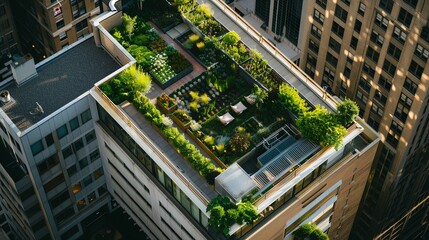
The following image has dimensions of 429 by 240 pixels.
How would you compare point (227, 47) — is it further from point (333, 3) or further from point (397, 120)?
point (397, 120)

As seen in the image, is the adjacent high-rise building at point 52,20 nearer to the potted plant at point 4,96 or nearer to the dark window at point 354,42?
the potted plant at point 4,96

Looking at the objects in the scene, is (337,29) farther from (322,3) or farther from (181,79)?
(181,79)

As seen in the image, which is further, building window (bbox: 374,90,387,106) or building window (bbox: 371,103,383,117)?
building window (bbox: 371,103,383,117)

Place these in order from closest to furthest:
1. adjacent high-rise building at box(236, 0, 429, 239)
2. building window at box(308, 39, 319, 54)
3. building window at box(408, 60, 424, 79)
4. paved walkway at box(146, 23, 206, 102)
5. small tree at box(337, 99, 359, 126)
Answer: small tree at box(337, 99, 359, 126), paved walkway at box(146, 23, 206, 102), building window at box(408, 60, 424, 79), adjacent high-rise building at box(236, 0, 429, 239), building window at box(308, 39, 319, 54)

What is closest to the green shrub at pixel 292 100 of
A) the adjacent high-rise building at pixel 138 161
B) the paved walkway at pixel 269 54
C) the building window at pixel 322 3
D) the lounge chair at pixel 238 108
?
the adjacent high-rise building at pixel 138 161

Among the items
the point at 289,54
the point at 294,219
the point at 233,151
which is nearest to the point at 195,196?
the point at 233,151

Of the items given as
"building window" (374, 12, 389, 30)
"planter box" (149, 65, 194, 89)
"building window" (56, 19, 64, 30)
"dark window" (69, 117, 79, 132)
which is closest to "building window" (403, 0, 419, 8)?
"building window" (374, 12, 389, 30)

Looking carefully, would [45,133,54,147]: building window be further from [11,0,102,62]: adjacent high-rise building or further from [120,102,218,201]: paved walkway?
[11,0,102,62]: adjacent high-rise building
